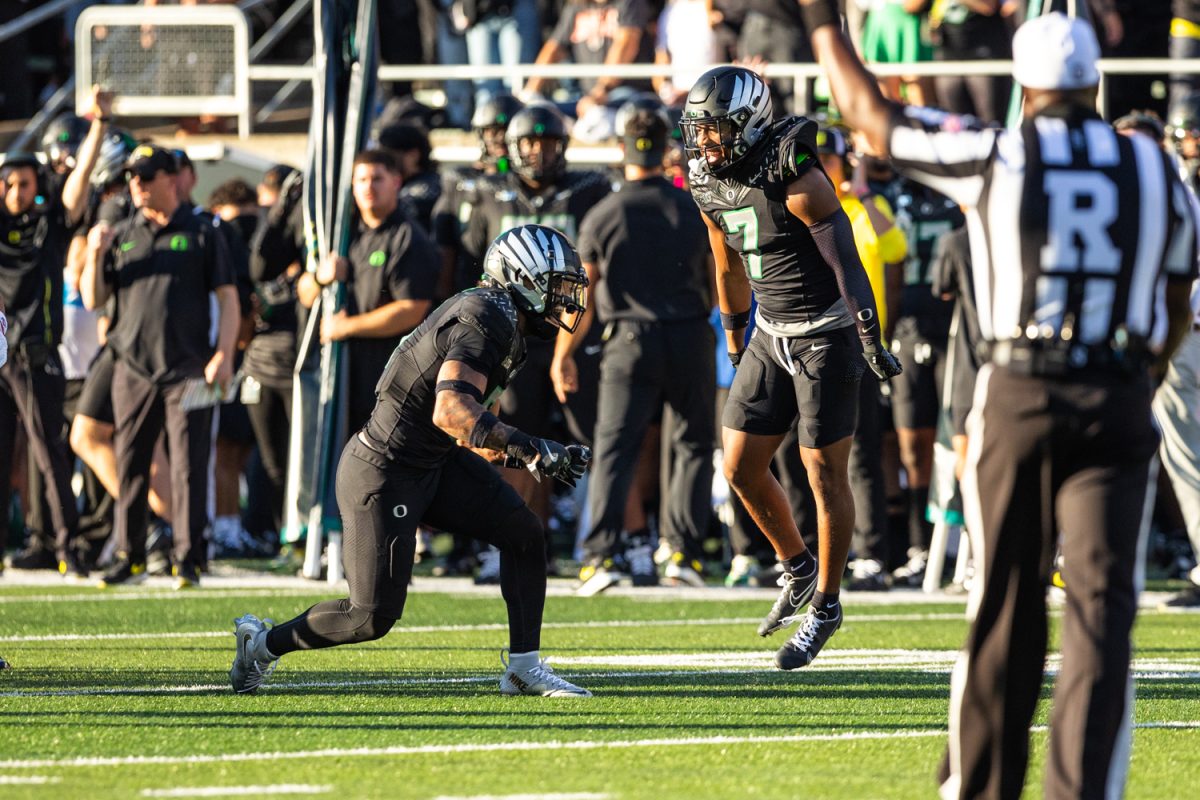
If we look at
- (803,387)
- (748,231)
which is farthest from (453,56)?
(803,387)

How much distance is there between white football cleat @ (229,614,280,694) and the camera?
7348mm

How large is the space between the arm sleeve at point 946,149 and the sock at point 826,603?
11.2ft

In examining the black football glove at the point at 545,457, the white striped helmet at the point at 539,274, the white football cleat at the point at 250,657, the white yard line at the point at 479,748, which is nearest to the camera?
the white yard line at the point at 479,748

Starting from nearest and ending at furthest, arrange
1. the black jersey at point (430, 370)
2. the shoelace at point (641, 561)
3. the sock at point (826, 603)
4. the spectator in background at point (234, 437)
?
the black jersey at point (430, 370)
the sock at point (826, 603)
the shoelace at point (641, 561)
the spectator in background at point (234, 437)

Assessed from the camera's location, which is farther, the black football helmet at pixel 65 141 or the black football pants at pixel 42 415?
the black football helmet at pixel 65 141

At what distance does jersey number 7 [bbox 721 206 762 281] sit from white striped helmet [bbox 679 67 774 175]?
205 millimetres

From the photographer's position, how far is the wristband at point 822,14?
5.27 metres

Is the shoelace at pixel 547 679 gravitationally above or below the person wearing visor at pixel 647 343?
below

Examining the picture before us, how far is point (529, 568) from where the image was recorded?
24.3ft

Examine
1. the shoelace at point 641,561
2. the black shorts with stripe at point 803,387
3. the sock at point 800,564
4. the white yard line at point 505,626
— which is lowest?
the shoelace at point 641,561

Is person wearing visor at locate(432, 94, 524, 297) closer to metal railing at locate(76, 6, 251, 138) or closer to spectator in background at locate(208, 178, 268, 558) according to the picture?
spectator in background at locate(208, 178, 268, 558)

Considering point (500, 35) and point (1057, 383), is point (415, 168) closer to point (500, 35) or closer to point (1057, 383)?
point (500, 35)

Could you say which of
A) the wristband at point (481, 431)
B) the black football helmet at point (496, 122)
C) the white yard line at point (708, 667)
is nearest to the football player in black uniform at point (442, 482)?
the wristband at point (481, 431)

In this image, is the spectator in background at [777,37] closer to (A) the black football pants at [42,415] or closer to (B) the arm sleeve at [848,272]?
(A) the black football pants at [42,415]
